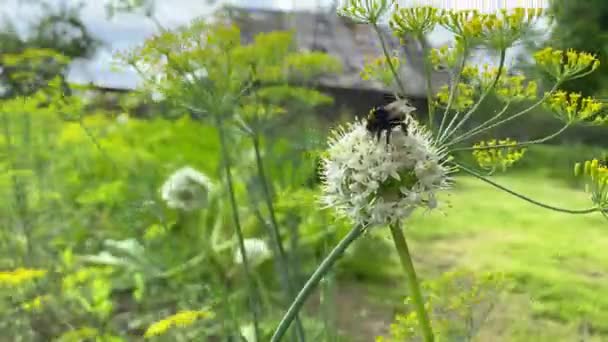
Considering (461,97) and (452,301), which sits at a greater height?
(461,97)

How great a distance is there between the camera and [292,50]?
942 millimetres

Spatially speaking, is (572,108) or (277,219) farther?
(277,219)

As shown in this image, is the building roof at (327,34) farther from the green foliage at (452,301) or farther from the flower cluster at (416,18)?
the flower cluster at (416,18)

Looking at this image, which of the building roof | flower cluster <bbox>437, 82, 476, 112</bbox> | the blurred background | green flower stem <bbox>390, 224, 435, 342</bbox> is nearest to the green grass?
the blurred background

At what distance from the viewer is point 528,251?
155 cm

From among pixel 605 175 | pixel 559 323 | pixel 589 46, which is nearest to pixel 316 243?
pixel 559 323

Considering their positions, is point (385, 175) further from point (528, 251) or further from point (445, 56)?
point (528, 251)

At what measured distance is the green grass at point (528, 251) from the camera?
1322 millimetres

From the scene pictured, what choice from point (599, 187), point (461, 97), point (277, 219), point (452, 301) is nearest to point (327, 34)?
point (277, 219)

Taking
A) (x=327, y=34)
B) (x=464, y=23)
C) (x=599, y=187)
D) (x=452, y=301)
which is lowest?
(x=452, y=301)

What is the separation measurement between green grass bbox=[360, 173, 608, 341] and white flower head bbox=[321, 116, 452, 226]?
0.81m

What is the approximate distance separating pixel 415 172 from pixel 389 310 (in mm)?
1072

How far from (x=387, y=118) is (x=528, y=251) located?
4.05ft

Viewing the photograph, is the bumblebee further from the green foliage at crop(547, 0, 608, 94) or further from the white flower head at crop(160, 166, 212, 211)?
the green foliage at crop(547, 0, 608, 94)
